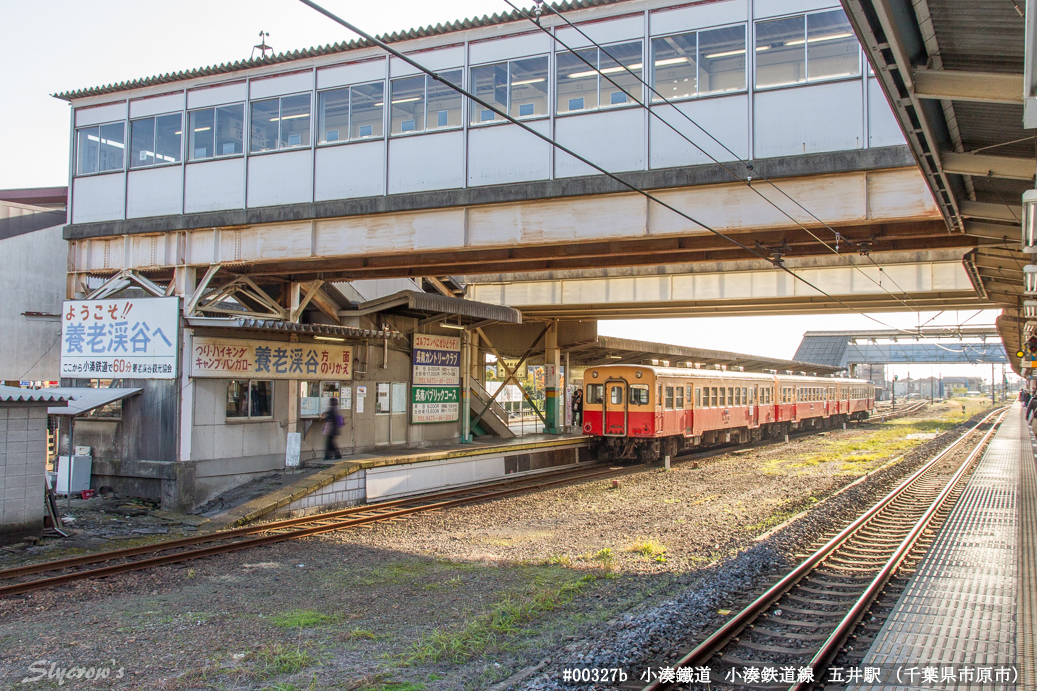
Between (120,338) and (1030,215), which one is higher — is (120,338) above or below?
below

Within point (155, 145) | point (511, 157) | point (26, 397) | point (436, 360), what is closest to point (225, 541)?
point (26, 397)

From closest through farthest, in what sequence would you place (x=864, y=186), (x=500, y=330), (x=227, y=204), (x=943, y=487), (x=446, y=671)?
(x=446, y=671)
(x=864, y=186)
(x=227, y=204)
(x=943, y=487)
(x=500, y=330)

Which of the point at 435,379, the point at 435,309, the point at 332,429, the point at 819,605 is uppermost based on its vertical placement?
the point at 435,309

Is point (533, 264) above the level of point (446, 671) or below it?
above

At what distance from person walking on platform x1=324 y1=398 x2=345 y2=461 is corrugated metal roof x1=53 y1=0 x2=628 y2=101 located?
20.4ft

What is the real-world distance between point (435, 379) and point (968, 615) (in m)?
13.0

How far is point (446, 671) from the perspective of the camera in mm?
5695

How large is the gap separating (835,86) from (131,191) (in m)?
12.3

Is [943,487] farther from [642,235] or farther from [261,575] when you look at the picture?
[261,575]

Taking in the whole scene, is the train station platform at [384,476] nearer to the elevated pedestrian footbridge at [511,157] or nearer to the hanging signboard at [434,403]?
the hanging signboard at [434,403]

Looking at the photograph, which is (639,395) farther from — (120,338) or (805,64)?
(120,338)

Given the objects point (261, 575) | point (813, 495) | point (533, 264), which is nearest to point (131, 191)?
point (533, 264)

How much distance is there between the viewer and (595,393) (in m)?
20.5

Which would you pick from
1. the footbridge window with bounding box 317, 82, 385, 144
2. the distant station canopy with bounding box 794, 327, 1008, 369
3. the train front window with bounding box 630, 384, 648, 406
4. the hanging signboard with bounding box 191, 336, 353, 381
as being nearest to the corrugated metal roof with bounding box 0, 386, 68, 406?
the hanging signboard with bounding box 191, 336, 353, 381
